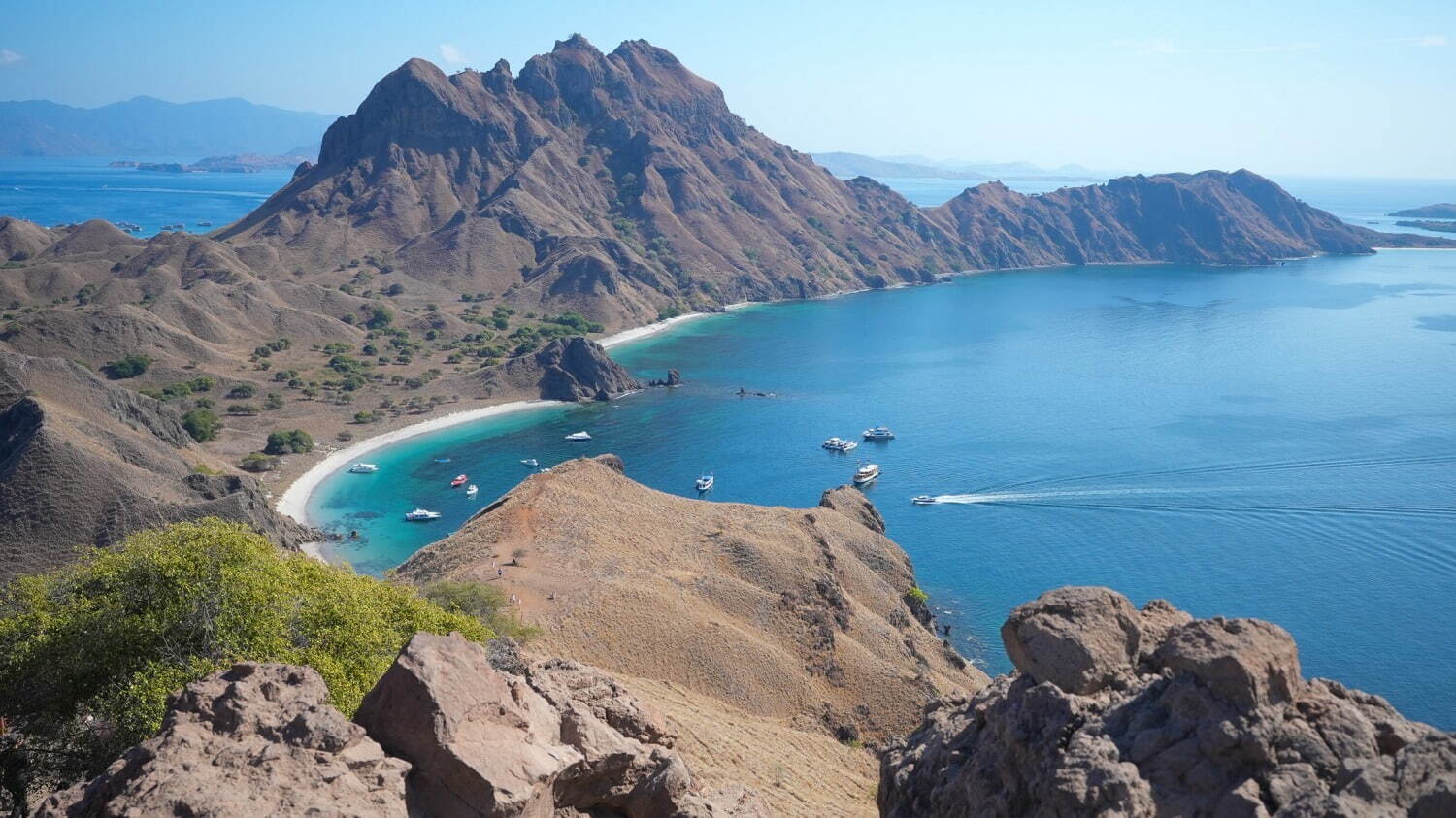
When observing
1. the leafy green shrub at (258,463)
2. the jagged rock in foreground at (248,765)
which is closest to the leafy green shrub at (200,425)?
the leafy green shrub at (258,463)

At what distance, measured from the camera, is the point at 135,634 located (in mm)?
26516

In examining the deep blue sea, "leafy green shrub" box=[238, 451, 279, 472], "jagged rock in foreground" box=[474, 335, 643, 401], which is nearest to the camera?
the deep blue sea

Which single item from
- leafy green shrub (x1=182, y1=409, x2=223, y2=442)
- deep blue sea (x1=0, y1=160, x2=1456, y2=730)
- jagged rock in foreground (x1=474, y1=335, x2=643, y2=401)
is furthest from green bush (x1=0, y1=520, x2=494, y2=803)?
jagged rock in foreground (x1=474, y1=335, x2=643, y2=401)

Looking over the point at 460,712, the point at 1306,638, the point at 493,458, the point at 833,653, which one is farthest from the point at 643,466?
the point at 460,712

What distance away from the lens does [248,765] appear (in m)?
16.6

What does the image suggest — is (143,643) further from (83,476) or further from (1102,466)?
(1102,466)

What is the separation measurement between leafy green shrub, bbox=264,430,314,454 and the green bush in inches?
3226

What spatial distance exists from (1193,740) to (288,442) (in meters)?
107

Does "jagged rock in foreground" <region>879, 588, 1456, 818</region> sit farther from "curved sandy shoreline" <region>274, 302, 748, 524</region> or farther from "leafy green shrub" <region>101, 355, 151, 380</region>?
"leafy green shrub" <region>101, 355, 151, 380</region>

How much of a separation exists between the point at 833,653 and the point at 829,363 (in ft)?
380

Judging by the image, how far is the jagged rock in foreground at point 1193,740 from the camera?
1519 centimetres

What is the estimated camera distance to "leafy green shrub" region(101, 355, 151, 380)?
121m

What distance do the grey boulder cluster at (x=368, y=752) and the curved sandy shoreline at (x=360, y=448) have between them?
76676 millimetres

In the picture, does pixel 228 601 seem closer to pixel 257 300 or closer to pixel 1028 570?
pixel 1028 570
